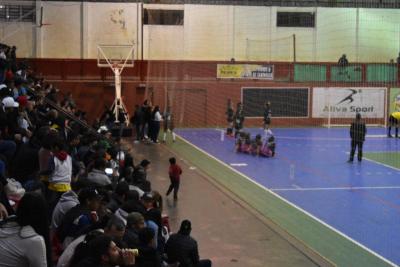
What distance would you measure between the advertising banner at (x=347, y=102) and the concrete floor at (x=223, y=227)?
17.5 m

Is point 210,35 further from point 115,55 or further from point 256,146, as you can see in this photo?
point 256,146

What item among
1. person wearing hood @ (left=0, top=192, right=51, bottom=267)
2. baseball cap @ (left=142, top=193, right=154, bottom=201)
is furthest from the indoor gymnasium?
baseball cap @ (left=142, top=193, right=154, bottom=201)

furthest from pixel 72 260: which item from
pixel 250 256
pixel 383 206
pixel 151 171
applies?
pixel 151 171

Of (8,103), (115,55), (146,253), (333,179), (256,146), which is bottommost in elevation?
(333,179)

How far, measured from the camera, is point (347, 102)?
36156 mm

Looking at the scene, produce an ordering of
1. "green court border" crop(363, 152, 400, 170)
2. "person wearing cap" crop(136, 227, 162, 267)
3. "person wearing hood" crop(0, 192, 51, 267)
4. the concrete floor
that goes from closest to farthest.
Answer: "person wearing hood" crop(0, 192, 51, 267) < "person wearing cap" crop(136, 227, 162, 267) < the concrete floor < "green court border" crop(363, 152, 400, 170)

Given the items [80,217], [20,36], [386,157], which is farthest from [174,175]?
[20,36]

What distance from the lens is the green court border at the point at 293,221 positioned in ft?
39.8

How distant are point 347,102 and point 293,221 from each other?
73.0ft

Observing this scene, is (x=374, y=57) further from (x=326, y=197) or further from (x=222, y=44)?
(x=326, y=197)

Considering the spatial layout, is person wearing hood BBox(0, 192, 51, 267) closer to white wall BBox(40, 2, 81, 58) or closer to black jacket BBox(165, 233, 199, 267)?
black jacket BBox(165, 233, 199, 267)

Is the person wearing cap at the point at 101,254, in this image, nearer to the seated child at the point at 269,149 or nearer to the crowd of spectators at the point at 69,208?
the crowd of spectators at the point at 69,208

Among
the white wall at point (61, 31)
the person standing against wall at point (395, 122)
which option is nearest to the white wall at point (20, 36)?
the white wall at point (61, 31)

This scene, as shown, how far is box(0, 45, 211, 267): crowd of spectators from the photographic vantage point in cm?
464
